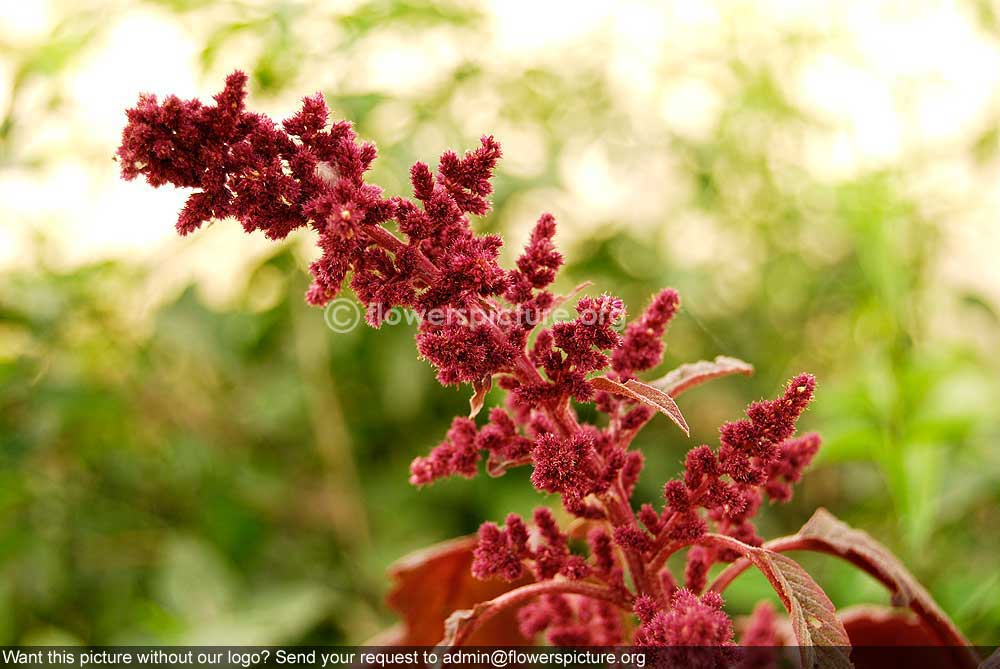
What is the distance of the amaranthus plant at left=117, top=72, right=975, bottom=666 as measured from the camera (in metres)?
0.34

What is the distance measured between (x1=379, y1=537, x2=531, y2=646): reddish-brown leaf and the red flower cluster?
0.14 m

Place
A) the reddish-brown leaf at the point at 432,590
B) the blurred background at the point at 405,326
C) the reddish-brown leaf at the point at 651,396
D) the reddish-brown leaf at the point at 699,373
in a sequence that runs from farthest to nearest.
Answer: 1. the blurred background at the point at 405,326
2. the reddish-brown leaf at the point at 432,590
3. the reddish-brown leaf at the point at 699,373
4. the reddish-brown leaf at the point at 651,396

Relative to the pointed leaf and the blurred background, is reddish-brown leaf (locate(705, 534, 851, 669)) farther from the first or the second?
the blurred background

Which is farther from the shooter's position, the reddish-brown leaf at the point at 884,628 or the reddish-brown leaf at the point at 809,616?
the reddish-brown leaf at the point at 884,628

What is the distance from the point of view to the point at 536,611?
462 millimetres

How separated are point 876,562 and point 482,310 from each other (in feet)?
0.80

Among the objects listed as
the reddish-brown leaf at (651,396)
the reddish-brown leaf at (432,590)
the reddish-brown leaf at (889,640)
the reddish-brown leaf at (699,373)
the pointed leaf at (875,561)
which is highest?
the reddish-brown leaf at (651,396)

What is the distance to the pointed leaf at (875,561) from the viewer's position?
406mm

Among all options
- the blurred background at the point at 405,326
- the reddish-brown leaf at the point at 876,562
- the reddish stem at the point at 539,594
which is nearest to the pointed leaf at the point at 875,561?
the reddish-brown leaf at the point at 876,562

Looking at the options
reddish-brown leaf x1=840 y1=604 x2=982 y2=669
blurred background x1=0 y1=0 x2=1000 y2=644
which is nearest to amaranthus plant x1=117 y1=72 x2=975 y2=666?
reddish-brown leaf x1=840 y1=604 x2=982 y2=669

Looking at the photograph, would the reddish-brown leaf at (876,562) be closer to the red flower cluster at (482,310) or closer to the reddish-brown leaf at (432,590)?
the red flower cluster at (482,310)

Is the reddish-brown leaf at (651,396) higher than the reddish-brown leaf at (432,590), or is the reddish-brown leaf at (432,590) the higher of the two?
the reddish-brown leaf at (651,396)

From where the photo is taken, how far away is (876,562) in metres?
0.41

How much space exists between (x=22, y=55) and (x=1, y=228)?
23 cm
